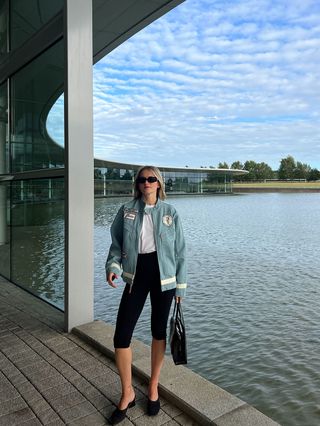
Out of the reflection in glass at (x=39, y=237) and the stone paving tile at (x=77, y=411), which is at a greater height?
the reflection in glass at (x=39, y=237)

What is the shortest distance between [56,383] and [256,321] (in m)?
3.44

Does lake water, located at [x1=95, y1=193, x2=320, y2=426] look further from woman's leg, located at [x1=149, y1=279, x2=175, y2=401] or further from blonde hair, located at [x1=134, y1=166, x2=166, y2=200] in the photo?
blonde hair, located at [x1=134, y1=166, x2=166, y2=200]

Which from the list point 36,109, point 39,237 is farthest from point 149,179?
point 39,237

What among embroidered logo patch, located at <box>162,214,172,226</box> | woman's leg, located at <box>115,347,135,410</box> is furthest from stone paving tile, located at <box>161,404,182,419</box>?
embroidered logo patch, located at <box>162,214,172,226</box>

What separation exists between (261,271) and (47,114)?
6036 millimetres

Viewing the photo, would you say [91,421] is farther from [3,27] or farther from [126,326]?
[3,27]

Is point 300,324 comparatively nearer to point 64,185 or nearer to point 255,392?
point 255,392

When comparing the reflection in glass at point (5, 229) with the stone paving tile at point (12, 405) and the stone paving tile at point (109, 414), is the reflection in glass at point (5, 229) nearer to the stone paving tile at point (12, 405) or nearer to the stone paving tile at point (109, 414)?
the stone paving tile at point (12, 405)

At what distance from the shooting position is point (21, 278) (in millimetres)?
7070

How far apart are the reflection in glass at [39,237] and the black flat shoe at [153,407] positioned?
103 inches

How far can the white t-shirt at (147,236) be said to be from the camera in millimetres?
2949

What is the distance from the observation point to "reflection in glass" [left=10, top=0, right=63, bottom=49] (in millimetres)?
5512

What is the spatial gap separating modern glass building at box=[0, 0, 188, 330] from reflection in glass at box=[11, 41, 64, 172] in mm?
14

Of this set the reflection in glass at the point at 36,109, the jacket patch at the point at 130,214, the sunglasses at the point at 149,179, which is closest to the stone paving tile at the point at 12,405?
the jacket patch at the point at 130,214
